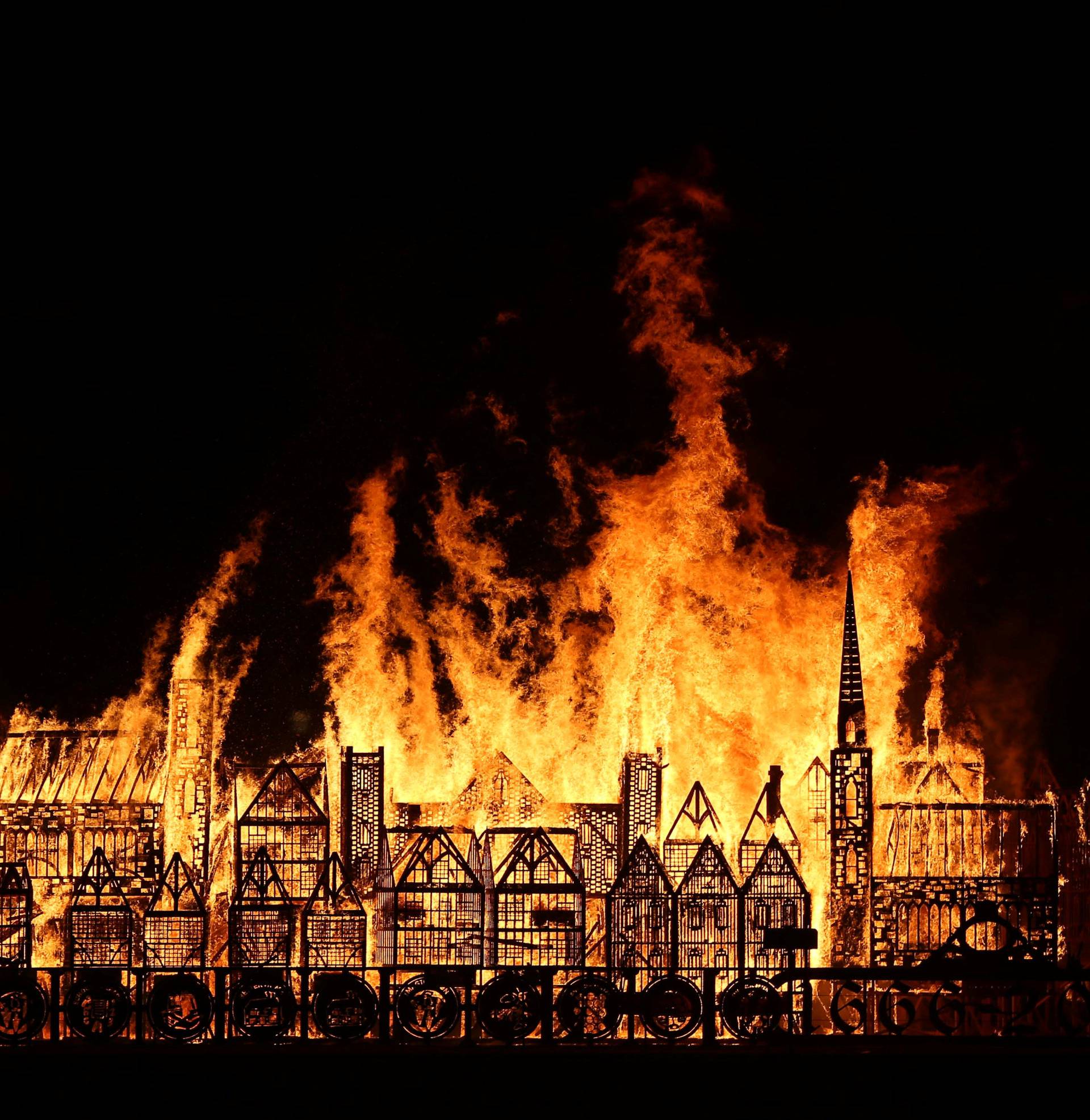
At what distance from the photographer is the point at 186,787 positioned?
39.3ft

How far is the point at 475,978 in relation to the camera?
9.84m

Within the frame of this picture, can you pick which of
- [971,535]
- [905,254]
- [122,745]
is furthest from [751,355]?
[122,745]

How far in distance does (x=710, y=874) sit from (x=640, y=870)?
0.49 m

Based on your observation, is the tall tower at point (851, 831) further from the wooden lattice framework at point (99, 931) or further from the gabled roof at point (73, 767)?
the gabled roof at point (73, 767)

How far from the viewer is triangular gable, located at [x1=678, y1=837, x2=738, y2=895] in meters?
9.71

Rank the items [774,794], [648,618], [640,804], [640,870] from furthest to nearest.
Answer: [648,618]
[774,794]
[640,804]
[640,870]

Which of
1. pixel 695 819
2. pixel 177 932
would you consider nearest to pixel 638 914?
pixel 695 819

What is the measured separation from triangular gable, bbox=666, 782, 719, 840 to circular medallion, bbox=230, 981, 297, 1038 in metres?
2.73

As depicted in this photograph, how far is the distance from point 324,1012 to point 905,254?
8.01m

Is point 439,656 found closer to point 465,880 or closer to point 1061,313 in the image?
point 465,880

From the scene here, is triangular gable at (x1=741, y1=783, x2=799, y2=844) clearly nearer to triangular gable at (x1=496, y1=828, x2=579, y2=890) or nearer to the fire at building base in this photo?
the fire at building base

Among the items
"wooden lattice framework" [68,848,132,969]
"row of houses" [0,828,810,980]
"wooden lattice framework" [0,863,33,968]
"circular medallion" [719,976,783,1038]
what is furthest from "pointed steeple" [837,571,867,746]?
"wooden lattice framework" [0,863,33,968]

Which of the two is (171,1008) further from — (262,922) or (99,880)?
(99,880)

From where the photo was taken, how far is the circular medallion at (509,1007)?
29.8 ft
